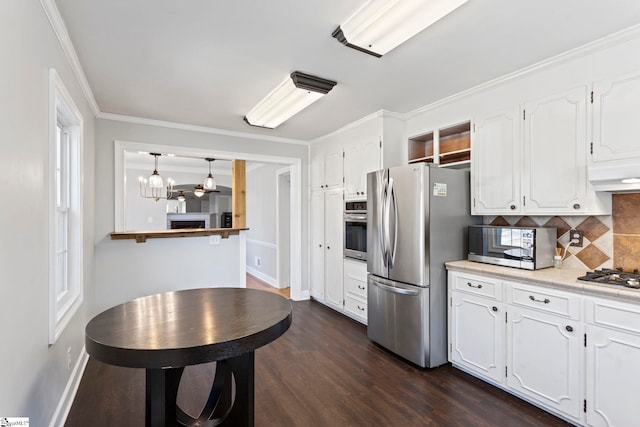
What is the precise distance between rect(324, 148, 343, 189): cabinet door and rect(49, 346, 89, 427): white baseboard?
3195mm

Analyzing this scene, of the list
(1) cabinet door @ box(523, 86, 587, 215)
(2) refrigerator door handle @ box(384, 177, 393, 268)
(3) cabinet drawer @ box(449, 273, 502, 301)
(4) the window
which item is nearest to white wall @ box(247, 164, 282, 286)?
(2) refrigerator door handle @ box(384, 177, 393, 268)

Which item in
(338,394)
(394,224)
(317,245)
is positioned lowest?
(338,394)

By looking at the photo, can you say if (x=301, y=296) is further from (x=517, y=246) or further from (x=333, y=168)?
(x=517, y=246)

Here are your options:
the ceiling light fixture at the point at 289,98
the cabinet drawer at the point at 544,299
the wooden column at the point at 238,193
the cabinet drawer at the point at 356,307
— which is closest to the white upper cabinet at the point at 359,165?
the ceiling light fixture at the point at 289,98

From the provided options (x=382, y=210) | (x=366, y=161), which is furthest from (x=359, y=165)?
(x=382, y=210)

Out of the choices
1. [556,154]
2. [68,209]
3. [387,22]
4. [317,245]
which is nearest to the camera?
[387,22]

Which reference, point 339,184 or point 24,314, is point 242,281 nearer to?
point 339,184

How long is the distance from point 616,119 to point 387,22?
1633 millimetres

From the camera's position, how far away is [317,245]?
462 cm

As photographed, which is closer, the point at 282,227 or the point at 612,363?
the point at 612,363

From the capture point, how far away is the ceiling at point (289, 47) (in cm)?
176

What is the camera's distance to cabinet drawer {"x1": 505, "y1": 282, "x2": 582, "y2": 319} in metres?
1.94

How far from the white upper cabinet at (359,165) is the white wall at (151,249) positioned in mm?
1221

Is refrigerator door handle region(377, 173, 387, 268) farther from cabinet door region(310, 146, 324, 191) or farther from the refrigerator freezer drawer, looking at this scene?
cabinet door region(310, 146, 324, 191)
